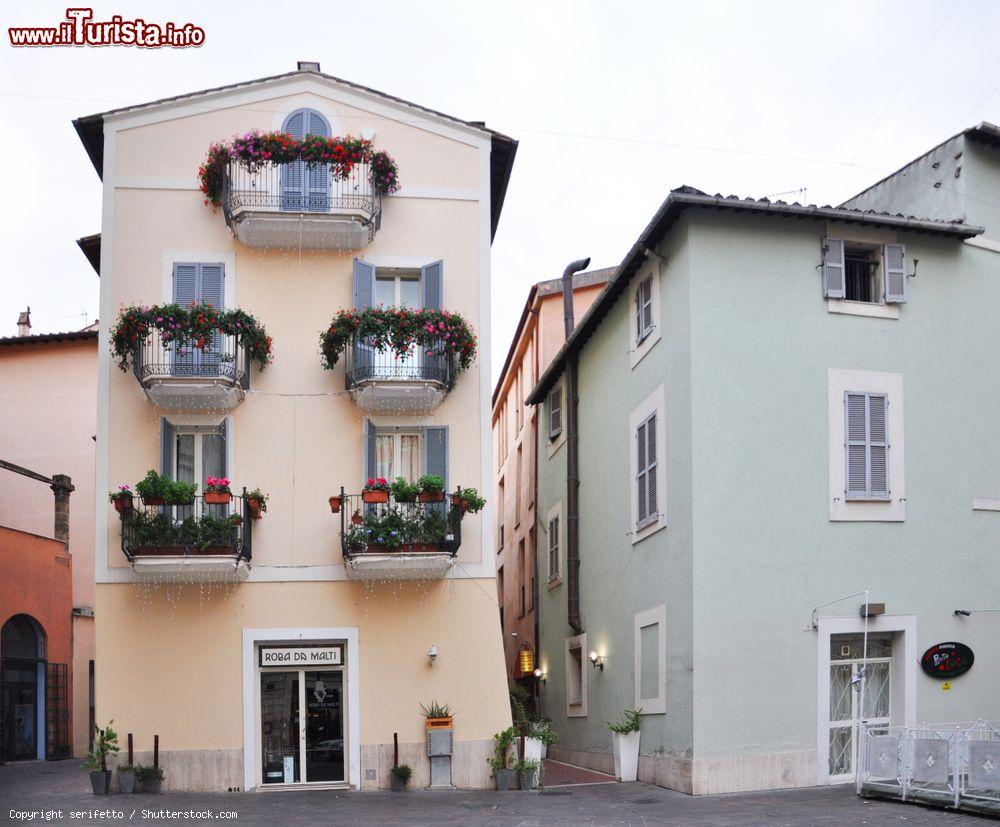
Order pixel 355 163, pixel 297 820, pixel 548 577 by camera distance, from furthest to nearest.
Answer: pixel 548 577 < pixel 355 163 < pixel 297 820

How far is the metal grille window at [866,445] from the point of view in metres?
18.8

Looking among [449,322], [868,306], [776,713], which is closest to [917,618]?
[776,713]

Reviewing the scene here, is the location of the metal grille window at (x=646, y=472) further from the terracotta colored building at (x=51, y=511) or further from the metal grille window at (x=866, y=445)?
the terracotta colored building at (x=51, y=511)

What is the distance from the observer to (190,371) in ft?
64.7

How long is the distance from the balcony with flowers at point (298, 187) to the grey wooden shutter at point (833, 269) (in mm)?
6894

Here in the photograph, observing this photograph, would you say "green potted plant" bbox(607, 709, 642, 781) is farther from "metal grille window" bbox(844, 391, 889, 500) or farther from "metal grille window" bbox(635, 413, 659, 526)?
"metal grille window" bbox(844, 391, 889, 500)

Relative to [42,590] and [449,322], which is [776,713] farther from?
[42,590]

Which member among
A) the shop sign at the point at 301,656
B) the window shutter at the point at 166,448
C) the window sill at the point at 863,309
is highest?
the window sill at the point at 863,309

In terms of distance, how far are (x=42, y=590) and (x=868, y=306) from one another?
19646mm

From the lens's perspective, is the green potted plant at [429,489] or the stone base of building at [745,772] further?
the green potted plant at [429,489]

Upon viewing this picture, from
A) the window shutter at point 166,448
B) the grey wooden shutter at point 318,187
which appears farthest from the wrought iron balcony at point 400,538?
the grey wooden shutter at point 318,187

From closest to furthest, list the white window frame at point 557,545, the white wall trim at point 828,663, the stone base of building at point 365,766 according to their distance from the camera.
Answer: the white wall trim at point 828,663, the stone base of building at point 365,766, the white window frame at point 557,545

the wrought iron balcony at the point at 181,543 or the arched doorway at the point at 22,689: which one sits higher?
the wrought iron balcony at the point at 181,543

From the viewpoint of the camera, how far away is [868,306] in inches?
761
